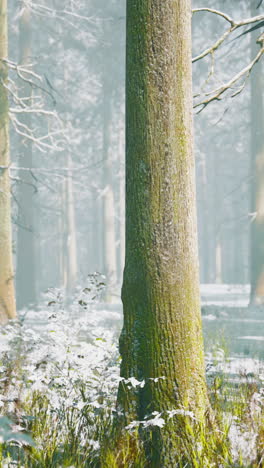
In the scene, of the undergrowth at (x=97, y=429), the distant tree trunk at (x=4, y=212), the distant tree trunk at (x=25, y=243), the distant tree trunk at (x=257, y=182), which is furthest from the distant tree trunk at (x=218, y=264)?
the undergrowth at (x=97, y=429)

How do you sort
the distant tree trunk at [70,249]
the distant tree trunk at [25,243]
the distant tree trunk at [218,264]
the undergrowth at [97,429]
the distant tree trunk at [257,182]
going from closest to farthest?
the undergrowth at [97,429]
the distant tree trunk at [257,182]
the distant tree trunk at [25,243]
the distant tree trunk at [70,249]
the distant tree trunk at [218,264]

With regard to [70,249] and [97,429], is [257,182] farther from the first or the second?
[97,429]

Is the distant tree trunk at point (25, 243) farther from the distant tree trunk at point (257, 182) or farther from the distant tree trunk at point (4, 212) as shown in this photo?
the distant tree trunk at point (4, 212)

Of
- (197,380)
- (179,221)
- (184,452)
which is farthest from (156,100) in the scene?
(184,452)

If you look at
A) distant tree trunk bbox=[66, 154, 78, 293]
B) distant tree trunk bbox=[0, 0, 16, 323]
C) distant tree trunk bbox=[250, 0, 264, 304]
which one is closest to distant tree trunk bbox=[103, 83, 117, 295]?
distant tree trunk bbox=[66, 154, 78, 293]

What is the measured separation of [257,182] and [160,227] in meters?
14.0

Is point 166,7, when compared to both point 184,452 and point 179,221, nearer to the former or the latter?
point 179,221

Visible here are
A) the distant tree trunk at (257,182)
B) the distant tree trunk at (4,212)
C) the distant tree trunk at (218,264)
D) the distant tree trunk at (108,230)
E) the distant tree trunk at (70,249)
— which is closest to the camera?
the distant tree trunk at (4,212)

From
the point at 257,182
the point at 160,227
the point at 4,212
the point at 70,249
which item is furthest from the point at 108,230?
the point at 160,227

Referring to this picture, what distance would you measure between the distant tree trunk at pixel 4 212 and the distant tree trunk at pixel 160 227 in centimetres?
707

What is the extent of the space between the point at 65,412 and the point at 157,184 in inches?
80.2

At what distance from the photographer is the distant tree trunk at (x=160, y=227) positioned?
4297 mm

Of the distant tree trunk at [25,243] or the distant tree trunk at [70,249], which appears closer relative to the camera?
the distant tree trunk at [25,243]

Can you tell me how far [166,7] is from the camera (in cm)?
445
